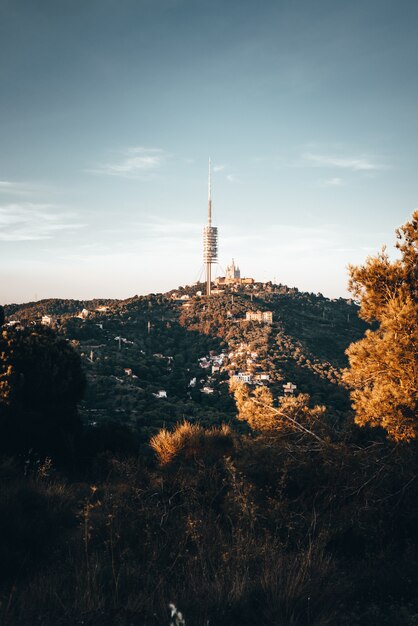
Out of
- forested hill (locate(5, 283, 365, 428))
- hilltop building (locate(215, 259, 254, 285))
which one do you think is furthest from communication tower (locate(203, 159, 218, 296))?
forested hill (locate(5, 283, 365, 428))

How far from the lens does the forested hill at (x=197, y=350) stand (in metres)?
31.0

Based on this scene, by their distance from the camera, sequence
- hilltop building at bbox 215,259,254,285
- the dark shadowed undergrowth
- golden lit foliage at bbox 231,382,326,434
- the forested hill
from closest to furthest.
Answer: the dark shadowed undergrowth
golden lit foliage at bbox 231,382,326,434
the forested hill
hilltop building at bbox 215,259,254,285

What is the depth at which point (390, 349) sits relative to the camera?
7355mm

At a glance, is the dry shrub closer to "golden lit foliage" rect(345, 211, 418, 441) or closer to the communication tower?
"golden lit foliage" rect(345, 211, 418, 441)

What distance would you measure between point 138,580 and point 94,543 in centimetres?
144

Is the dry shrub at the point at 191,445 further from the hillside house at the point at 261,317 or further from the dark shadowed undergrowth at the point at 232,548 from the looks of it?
the hillside house at the point at 261,317

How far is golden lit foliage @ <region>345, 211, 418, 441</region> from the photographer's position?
704 centimetres

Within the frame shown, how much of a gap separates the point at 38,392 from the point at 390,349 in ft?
43.2

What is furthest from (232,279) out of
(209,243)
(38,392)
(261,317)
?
(38,392)

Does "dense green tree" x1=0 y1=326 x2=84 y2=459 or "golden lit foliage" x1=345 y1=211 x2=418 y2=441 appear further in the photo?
"dense green tree" x1=0 y1=326 x2=84 y2=459

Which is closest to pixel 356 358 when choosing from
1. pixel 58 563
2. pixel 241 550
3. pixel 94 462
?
pixel 241 550

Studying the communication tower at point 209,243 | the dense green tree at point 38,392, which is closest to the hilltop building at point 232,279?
the communication tower at point 209,243

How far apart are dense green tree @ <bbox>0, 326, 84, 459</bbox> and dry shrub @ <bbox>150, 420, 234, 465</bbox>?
10.7 ft

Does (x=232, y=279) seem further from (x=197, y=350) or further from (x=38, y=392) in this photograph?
(x=38, y=392)
